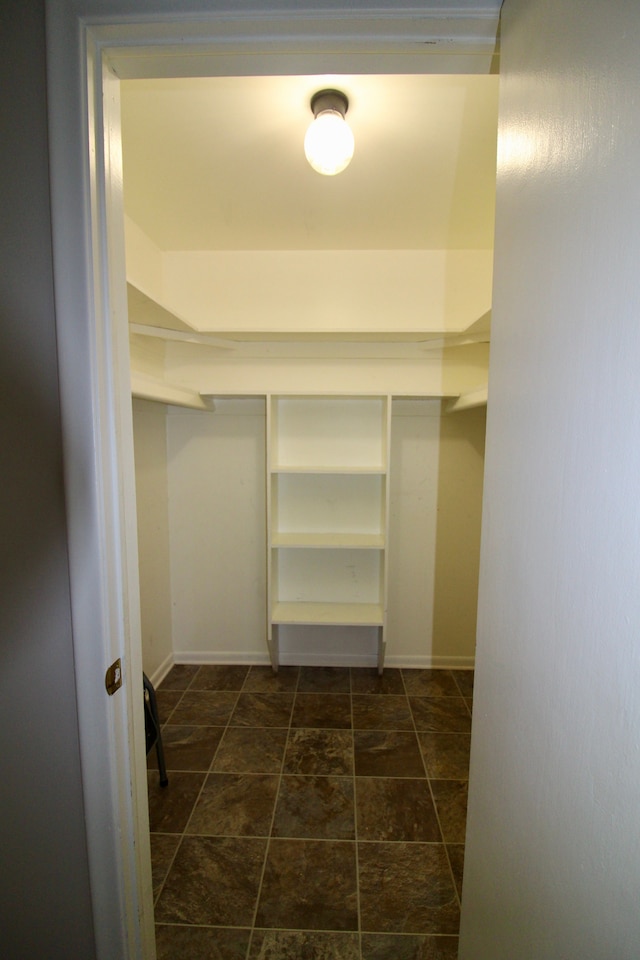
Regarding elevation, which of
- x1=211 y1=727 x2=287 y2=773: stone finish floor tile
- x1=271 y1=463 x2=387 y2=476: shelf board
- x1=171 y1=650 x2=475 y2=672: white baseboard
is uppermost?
x1=271 y1=463 x2=387 y2=476: shelf board

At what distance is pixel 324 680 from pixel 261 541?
3.14 ft

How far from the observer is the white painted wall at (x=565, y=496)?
0.34m

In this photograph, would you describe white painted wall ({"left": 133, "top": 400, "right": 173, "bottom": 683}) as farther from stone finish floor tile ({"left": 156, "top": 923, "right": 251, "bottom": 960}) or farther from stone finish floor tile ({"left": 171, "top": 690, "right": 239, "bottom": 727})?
stone finish floor tile ({"left": 156, "top": 923, "right": 251, "bottom": 960})

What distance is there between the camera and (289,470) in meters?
2.21

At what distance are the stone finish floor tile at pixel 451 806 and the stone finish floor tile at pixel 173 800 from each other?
3.28 ft

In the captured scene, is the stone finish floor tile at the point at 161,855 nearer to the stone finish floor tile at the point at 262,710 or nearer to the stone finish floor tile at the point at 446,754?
the stone finish floor tile at the point at 262,710

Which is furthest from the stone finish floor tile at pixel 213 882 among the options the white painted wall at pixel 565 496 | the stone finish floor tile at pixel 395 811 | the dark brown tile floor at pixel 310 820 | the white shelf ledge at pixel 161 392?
the white shelf ledge at pixel 161 392

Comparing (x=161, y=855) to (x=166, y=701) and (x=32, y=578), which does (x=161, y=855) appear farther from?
(x=32, y=578)

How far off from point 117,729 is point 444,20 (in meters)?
1.39

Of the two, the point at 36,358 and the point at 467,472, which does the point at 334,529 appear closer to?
the point at 467,472

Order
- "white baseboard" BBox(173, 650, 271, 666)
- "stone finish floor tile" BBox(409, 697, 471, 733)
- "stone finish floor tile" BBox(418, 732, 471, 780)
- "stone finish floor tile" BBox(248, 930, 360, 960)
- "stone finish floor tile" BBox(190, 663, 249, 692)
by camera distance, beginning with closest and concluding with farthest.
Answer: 1. "stone finish floor tile" BBox(248, 930, 360, 960)
2. "stone finish floor tile" BBox(418, 732, 471, 780)
3. "stone finish floor tile" BBox(409, 697, 471, 733)
4. "stone finish floor tile" BBox(190, 663, 249, 692)
5. "white baseboard" BBox(173, 650, 271, 666)

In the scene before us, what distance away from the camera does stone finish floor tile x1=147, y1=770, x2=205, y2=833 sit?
A: 57.8 inches

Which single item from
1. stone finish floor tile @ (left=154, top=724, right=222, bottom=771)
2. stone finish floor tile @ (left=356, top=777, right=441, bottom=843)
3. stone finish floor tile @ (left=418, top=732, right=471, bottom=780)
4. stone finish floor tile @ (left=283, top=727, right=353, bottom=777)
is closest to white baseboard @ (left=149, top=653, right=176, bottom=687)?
stone finish floor tile @ (left=154, top=724, right=222, bottom=771)

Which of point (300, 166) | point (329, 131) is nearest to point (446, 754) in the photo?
point (329, 131)
